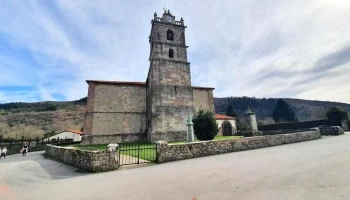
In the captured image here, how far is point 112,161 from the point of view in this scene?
831 cm

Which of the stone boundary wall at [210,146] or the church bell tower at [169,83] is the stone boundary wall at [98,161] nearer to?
the stone boundary wall at [210,146]

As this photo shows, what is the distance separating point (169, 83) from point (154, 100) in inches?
118

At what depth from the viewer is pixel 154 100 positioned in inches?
775

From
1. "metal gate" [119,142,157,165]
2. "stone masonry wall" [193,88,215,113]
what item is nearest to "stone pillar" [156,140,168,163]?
"metal gate" [119,142,157,165]

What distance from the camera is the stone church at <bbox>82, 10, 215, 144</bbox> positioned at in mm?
19844

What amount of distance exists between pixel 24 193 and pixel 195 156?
7835 mm

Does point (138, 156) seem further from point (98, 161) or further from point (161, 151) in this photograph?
point (98, 161)

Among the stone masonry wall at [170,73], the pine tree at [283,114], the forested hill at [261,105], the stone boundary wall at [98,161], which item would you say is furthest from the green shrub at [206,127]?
the forested hill at [261,105]

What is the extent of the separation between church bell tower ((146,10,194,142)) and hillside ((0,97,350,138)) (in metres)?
37.5

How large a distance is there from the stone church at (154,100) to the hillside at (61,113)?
35.8 metres

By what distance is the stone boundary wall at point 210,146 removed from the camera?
31.2ft

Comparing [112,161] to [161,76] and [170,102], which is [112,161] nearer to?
[170,102]

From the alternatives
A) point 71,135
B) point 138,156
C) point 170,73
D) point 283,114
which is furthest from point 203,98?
point 283,114

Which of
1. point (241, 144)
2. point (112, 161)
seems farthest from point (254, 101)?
point (112, 161)
